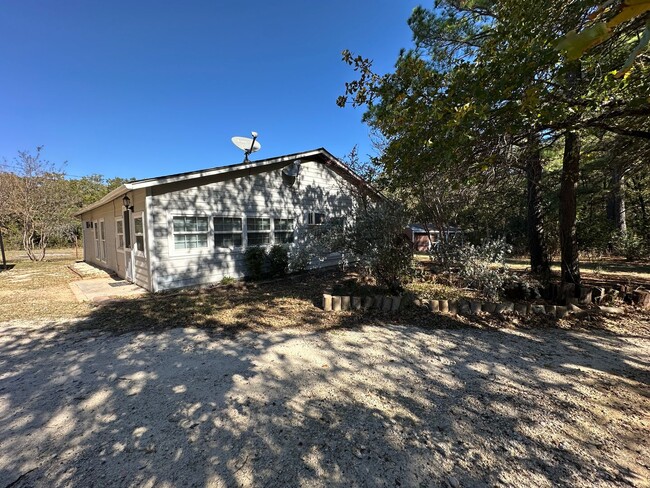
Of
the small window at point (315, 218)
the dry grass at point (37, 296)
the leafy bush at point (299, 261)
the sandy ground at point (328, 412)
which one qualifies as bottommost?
the sandy ground at point (328, 412)

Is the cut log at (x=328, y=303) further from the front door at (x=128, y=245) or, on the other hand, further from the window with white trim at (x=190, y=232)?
the front door at (x=128, y=245)

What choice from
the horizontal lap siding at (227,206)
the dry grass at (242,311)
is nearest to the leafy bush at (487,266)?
the dry grass at (242,311)

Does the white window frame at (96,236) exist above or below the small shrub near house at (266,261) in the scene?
above

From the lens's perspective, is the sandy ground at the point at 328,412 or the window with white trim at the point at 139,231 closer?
the sandy ground at the point at 328,412

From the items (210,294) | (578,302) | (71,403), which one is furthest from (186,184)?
(578,302)

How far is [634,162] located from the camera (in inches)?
250

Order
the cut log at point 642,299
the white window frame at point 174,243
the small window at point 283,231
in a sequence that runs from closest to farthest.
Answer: the cut log at point 642,299 < the white window frame at point 174,243 < the small window at point 283,231

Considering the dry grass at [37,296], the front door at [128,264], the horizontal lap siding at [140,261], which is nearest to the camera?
the dry grass at [37,296]

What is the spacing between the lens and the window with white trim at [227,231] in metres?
8.88

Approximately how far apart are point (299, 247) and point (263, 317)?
18.0 ft

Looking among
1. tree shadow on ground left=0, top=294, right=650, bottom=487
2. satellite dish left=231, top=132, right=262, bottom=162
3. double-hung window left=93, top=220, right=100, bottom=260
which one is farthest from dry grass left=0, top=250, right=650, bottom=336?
satellite dish left=231, top=132, right=262, bottom=162

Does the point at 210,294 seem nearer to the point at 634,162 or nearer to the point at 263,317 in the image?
the point at 263,317

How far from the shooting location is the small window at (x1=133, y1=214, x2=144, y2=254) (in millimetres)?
8207

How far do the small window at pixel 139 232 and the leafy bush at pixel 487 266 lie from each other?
808 centimetres
